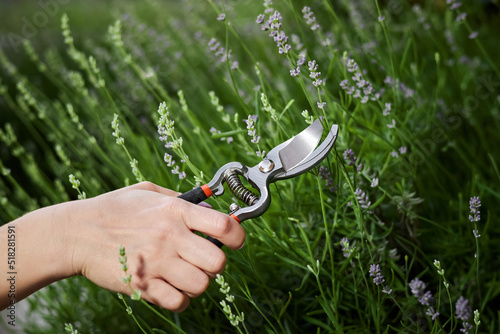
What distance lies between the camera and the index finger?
0.85 m

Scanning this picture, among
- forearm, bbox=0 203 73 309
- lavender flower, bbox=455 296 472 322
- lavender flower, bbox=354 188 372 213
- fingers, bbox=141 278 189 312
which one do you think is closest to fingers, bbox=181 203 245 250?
fingers, bbox=141 278 189 312

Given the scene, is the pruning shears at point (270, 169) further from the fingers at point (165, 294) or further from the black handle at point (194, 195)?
the fingers at point (165, 294)

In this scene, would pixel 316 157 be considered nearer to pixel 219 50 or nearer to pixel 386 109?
pixel 386 109

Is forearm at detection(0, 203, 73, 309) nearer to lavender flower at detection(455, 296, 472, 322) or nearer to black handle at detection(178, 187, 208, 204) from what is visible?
black handle at detection(178, 187, 208, 204)

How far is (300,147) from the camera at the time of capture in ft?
3.43

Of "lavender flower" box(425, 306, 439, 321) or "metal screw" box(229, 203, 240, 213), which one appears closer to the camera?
"metal screw" box(229, 203, 240, 213)

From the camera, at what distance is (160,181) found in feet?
5.13

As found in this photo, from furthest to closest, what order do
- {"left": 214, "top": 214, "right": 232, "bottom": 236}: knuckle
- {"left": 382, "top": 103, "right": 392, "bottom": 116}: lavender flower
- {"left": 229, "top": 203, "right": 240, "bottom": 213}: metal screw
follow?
{"left": 382, "top": 103, "right": 392, "bottom": 116}: lavender flower, {"left": 229, "top": 203, "right": 240, "bottom": 213}: metal screw, {"left": 214, "top": 214, "right": 232, "bottom": 236}: knuckle

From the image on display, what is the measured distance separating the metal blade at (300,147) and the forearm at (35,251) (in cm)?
45

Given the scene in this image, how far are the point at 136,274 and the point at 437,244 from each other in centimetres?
87

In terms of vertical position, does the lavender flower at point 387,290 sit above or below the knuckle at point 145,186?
below

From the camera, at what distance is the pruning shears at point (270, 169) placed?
97cm

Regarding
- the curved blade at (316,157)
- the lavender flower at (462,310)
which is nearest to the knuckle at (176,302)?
the curved blade at (316,157)

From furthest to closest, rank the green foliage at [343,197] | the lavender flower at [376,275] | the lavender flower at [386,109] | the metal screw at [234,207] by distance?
the lavender flower at [386,109] → the green foliage at [343,197] → the lavender flower at [376,275] → the metal screw at [234,207]
